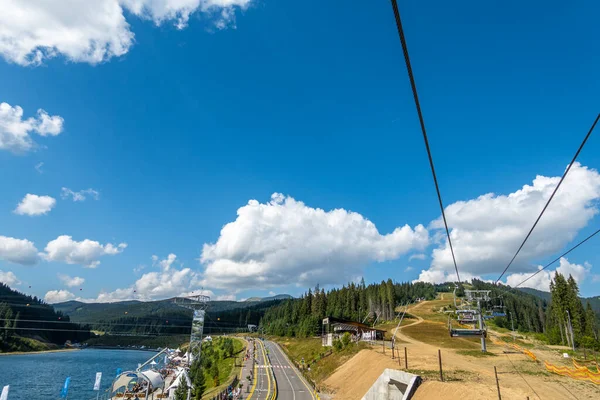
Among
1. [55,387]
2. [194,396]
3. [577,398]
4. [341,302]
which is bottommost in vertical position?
[55,387]

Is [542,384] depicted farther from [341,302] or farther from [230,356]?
[341,302]

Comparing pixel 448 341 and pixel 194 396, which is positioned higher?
pixel 448 341

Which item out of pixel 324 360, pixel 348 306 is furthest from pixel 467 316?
pixel 348 306

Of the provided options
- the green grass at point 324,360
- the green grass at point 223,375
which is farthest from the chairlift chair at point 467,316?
the green grass at point 223,375

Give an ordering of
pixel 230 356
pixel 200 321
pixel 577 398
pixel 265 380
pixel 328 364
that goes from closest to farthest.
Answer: pixel 577 398
pixel 265 380
pixel 328 364
pixel 200 321
pixel 230 356

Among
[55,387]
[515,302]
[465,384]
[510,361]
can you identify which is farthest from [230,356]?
[515,302]

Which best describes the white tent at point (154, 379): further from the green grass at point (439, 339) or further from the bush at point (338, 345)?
the green grass at point (439, 339)

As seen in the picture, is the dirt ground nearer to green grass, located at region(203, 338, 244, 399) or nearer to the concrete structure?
the concrete structure

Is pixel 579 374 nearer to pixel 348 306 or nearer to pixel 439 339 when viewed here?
pixel 439 339
